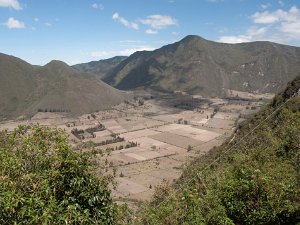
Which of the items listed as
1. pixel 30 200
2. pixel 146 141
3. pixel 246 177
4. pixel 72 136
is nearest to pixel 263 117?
pixel 246 177

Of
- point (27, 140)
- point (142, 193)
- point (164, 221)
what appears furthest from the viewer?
point (142, 193)

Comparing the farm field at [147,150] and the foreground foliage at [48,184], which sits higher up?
the foreground foliage at [48,184]

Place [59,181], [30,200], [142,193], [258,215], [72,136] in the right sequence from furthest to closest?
[72,136] → [142,193] → [258,215] → [59,181] → [30,200]

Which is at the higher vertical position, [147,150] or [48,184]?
[48,184]

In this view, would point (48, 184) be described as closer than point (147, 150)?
Yes

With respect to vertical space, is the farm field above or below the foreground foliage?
below

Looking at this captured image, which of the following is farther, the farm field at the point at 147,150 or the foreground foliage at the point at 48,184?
the farm field at the point at 147,150

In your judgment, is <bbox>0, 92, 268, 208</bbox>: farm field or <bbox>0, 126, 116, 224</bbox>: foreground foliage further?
<bbox>0, 92, 268, 208</bbox>: farm field

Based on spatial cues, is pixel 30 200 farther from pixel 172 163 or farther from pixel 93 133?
pixel 93 133
